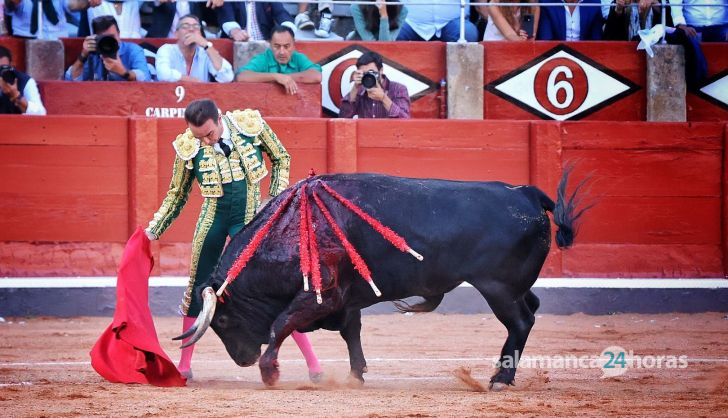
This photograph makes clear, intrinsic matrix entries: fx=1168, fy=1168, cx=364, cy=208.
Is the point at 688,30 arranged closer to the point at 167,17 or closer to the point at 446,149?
the point at 446,149

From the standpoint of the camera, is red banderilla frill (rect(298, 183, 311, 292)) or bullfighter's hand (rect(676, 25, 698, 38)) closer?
red banderilla frill (rect(298, 183, 311, 292))

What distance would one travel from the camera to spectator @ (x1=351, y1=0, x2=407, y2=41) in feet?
28.0

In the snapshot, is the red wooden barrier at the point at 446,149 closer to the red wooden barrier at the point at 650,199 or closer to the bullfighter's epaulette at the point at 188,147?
the red wooden barrier at the point at 650,199

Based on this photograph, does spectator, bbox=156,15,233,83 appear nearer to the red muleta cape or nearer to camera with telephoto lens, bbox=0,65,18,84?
camera with telephoto lens, bbox=0,65,18,84

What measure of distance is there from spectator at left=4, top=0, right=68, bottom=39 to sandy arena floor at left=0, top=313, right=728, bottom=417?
7.18 feet

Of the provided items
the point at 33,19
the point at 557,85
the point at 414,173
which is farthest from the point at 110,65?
the point at 557,85

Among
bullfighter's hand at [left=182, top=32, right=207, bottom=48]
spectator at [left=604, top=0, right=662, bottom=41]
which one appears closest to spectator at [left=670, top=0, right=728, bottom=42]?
spectator at [left=604, top=0, right=662, bottom=41]

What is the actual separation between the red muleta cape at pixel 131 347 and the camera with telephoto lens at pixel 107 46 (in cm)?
258

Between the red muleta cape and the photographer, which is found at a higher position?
the photographer

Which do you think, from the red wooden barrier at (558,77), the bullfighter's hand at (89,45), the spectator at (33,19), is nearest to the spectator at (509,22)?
→ the red wooden barrier at (558,77)

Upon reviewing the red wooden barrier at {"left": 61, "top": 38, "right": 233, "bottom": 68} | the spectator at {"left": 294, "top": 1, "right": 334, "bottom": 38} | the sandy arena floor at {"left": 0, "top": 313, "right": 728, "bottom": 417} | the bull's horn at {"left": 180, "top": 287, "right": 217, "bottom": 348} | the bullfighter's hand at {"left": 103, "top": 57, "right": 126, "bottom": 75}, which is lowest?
the sandy arena floor at {"left": 0, "top": 313, "right": 728, "bottom": 417}

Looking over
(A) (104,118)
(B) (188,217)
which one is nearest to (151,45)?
(A) (104,118)

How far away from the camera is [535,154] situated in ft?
26.2

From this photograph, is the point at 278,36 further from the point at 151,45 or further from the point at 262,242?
the point at 262,242
